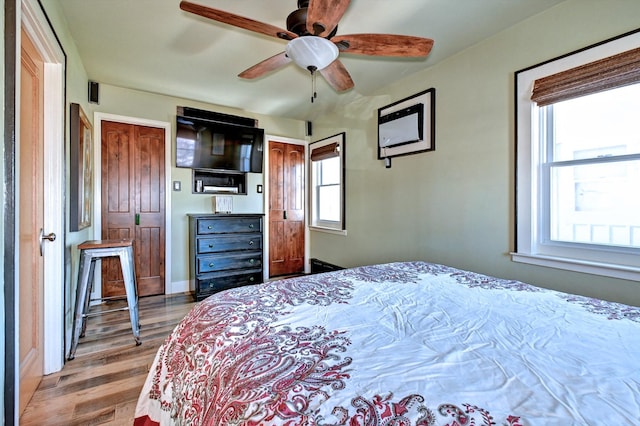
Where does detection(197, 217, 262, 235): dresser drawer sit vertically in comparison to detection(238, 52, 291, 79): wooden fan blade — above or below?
below

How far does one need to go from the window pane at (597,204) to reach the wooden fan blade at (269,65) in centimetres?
206

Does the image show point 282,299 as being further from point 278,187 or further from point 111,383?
point 278,187

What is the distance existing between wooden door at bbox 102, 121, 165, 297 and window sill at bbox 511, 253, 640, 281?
390cm

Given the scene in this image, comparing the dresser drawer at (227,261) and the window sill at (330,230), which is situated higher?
the window sill at (330,230)

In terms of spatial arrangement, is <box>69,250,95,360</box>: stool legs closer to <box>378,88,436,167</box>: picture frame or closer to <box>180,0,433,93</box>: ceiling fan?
<box>180,0,433,93</box>: ceiling fan

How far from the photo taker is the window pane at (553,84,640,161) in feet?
5.74

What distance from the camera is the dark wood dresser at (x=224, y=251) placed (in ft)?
11.5

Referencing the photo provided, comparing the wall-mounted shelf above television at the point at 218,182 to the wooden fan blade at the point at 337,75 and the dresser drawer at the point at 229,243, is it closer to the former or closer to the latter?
the dresser drawer at the point at 229,243

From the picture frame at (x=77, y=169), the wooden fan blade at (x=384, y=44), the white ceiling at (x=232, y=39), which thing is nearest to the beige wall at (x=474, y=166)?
the white ceiling at (x=232, y=39)

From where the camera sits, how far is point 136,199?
364 centimetres

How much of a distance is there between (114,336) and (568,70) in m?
4.04

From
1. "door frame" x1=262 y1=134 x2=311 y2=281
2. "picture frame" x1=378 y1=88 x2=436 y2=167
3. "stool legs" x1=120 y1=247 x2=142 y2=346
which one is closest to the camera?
"stool legs" x1=120 y1=247 x2=142 y2=346

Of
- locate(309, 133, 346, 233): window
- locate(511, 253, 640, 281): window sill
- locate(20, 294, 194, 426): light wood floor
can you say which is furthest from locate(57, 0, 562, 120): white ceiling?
locate(20, 294, 194, 426): light wood floor

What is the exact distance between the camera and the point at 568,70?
1913mm
